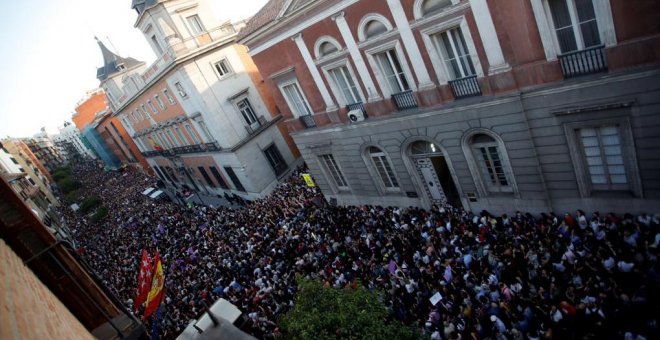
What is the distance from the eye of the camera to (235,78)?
30.3 m

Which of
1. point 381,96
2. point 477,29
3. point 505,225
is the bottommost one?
point 505,225

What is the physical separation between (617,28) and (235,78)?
25474mm

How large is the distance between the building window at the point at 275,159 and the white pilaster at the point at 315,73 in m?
13.7

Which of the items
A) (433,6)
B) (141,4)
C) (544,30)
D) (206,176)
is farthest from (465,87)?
(206,176)

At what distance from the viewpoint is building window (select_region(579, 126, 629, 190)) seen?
11484 mm

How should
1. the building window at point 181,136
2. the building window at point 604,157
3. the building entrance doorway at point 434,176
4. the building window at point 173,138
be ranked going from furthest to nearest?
1. the building window at point 173,138
2. the building window at point 181,136
3. the building entrance doorway at point 434,176
4. the building window at point 604,157

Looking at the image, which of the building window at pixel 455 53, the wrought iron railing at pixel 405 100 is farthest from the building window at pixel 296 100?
the building window at pixel 455 53

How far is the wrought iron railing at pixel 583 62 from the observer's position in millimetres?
10750

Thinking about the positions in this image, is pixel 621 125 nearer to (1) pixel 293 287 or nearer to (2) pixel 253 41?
(1) pixel 293 287

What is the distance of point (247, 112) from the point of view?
31.2m

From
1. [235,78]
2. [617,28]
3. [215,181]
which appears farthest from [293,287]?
[215,181]

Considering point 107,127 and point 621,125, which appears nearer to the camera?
point 621,125

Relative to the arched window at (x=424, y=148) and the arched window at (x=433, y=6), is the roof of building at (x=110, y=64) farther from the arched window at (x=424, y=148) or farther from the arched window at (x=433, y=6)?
the arched window at (x=433, y=6)

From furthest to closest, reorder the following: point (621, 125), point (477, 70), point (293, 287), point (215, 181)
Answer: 1. point (215, 181)
2. point (293, 287)
3. point (477, 70)
4. point (621, 125)
